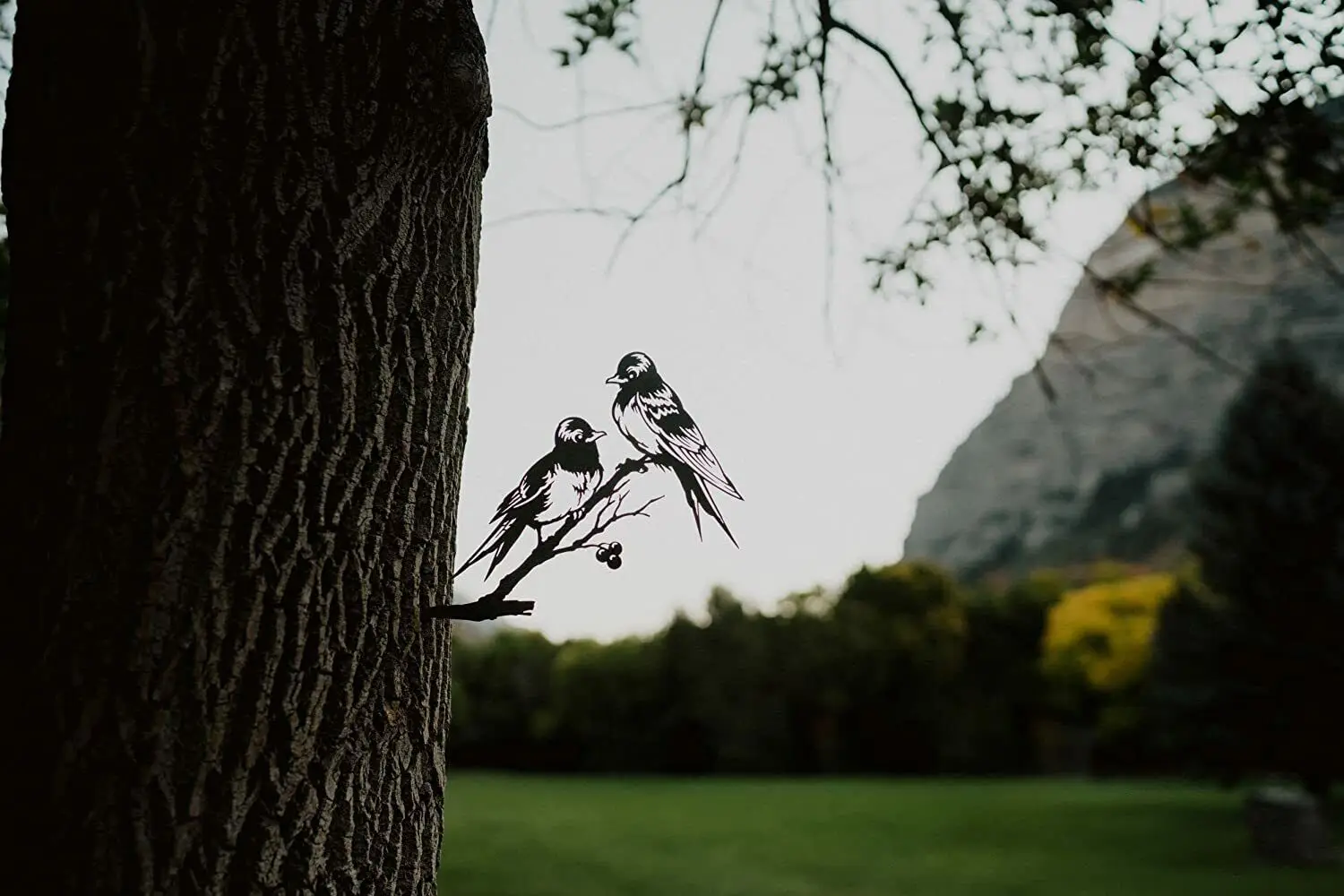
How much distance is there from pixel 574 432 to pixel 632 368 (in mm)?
117

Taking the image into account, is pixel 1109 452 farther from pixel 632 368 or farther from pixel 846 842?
pixel 632 368

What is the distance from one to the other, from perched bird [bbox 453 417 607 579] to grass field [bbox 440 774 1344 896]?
7.61m

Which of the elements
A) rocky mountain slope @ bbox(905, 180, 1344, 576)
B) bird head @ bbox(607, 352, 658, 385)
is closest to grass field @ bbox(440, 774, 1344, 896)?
bird head @ bbox(607, 352, 658, 385)

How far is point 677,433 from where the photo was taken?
154 centimetres

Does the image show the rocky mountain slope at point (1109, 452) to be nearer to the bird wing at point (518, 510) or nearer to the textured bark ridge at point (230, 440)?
the bird wing at point (518, 510)

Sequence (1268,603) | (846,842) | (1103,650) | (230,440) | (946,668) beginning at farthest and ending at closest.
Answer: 1. (946,668)
2. (1103,650)
3. (1268,603)
4. (846,842)
5. (230,440)

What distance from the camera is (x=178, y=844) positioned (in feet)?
4.07

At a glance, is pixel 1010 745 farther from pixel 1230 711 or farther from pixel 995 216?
pixel 995 216

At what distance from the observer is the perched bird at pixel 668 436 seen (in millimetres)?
1538

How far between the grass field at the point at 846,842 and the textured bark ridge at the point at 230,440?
766 cm

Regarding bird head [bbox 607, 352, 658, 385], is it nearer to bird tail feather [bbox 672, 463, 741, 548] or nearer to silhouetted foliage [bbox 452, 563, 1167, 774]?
bird tail feather [bbox 672, 463, 741, 548]

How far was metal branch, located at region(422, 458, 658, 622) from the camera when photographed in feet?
4.78

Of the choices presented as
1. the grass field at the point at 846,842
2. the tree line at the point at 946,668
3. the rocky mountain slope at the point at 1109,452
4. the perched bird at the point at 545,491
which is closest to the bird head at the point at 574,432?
the perched bird at the point at 545,491

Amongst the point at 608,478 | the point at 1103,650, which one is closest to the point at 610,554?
the point at 608,478
